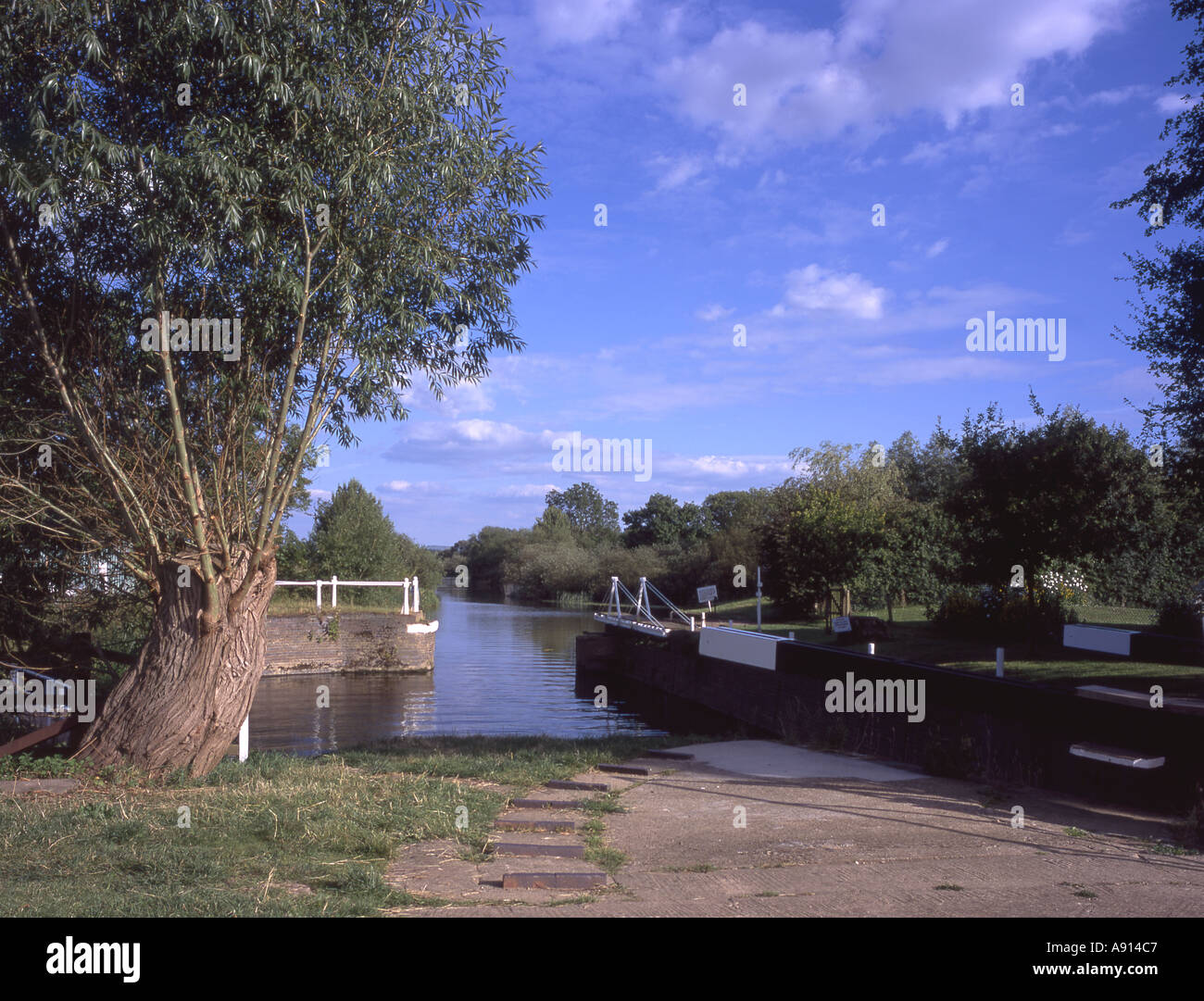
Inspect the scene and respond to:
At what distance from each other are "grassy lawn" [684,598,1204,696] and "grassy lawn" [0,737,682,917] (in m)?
8.73

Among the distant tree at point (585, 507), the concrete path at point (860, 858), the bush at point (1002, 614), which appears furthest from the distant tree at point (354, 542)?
the distant tree at point (585, 507)

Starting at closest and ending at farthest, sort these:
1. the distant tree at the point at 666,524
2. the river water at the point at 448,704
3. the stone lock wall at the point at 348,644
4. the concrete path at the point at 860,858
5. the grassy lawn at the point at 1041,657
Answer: the concrete path at the point at 860,858 < the grassy lawn at the point at 1041,657 < the river water at the point at 448,704 < the stone lock wall at the point at 348,644 < the distant tree at the point at 666,524

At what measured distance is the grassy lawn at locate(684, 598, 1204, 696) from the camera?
13.8 metres

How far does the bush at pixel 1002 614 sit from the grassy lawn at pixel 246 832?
45.3 feet

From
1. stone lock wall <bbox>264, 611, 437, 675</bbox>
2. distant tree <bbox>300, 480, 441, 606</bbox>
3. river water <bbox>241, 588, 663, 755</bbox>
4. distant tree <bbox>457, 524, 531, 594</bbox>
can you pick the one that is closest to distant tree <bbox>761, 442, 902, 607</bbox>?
river water <bbox>241, 588, 663, 755</bbox>

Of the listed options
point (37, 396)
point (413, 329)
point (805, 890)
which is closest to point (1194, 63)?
point (413, 329)

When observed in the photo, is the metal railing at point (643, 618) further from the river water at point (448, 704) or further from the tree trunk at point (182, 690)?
the tree trunk at point (182, 690)

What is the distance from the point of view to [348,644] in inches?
1302

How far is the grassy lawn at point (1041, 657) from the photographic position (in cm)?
1377

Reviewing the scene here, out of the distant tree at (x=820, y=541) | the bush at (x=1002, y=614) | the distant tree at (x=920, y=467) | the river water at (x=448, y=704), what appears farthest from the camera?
the distant tree at (x=920, y=467)

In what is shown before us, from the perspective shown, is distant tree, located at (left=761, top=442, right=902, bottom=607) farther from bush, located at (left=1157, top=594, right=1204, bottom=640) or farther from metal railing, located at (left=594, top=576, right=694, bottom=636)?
bush, located at (left=1157, top=594, right=1204, bottom=640)

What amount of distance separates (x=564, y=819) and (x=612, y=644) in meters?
27.2

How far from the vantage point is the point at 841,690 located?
13.7 metres
